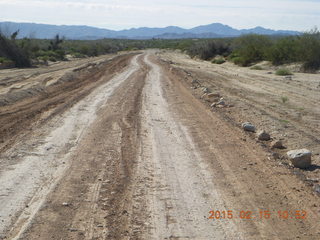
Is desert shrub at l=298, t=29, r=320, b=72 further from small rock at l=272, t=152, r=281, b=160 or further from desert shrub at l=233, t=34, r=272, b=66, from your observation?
small rock at l=272, t=152, r=281, b=160

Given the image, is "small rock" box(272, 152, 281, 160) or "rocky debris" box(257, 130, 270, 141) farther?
"rocky debris" box(257, 130, 270, 141)

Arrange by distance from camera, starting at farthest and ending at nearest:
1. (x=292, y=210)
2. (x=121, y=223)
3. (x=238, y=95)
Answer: (x=238, y=95), (x=292, y=210), (x=121, y=223)

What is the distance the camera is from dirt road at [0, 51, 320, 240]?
5.64 m

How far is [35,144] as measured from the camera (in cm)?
969

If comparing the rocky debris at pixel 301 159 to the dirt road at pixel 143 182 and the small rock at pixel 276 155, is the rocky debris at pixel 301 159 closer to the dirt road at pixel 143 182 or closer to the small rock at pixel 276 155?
→ the dirt road at pixel 143 182

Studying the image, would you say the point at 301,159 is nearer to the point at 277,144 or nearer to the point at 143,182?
the point at 277,144

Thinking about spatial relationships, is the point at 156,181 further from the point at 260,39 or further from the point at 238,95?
the point at 260,39

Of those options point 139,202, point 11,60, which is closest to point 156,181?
point 139,202

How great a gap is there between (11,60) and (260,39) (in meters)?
28.9

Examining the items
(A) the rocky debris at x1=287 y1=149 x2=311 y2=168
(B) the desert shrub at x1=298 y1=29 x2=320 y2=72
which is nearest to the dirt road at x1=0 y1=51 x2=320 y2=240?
(A) the rocky debris at x1=287 y1=149 x2=311 y2=168

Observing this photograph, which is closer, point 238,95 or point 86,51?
point 238,95
